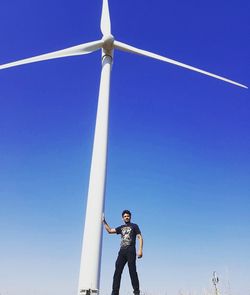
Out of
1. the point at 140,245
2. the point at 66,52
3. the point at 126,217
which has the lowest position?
the point at 140,245

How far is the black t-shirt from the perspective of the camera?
37.2 feet

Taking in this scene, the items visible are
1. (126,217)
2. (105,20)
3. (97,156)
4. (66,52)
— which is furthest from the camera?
(105,20)

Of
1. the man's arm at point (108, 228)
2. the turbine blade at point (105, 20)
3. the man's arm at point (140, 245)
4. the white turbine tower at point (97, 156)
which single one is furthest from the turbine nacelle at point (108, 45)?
the man's arm at point (140, 245)

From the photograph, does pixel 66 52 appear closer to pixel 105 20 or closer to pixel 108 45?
pixel 108 45

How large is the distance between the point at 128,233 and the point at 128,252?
61 cm

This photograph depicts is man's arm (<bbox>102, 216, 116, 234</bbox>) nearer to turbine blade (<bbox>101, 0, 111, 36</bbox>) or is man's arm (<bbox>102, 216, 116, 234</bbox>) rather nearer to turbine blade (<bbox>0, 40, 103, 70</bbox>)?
turbine blade (<bbox>0, 40, 103, 70</bbox>)

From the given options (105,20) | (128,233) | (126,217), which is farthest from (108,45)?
(128,233)

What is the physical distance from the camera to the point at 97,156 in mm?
13383

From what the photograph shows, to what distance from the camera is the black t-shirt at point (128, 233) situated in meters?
11.3

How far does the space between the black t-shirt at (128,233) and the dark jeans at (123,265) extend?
0.18 m

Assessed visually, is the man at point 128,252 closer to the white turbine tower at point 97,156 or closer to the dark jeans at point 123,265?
the dark jeans at point 123,265

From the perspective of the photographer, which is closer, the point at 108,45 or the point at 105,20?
the point at 108,45

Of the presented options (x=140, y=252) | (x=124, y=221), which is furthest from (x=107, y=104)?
(x=140, y=252)

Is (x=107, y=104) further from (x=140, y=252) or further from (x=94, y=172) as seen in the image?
(x=140, y=252)
